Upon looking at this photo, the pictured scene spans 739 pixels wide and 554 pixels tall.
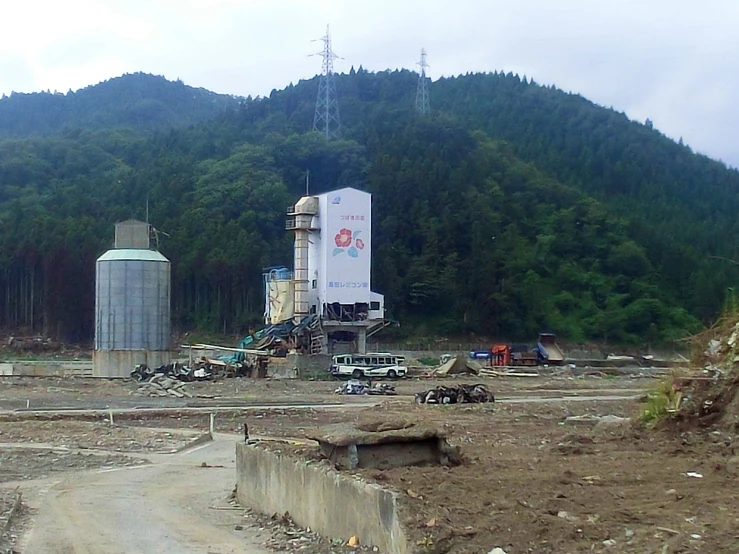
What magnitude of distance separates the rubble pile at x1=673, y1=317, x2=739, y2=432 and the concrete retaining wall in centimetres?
484

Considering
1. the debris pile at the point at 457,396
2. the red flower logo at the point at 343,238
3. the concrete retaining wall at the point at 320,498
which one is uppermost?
the red flower logo at the point at 343,238

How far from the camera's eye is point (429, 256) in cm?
11244

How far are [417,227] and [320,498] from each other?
343 ft

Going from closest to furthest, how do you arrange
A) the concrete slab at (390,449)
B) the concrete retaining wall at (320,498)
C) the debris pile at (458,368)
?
the concrete retaining wall at (320,498) < the concrete slab at (390,449) < the debris pile at (458,368)

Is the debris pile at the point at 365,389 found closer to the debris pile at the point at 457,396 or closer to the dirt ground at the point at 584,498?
the debris pile at the point at 457,396

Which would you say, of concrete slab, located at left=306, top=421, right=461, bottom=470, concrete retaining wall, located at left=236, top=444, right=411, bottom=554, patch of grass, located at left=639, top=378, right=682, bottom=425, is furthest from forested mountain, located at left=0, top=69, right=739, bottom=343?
concrete slab, located at left=306, top=421, right=461, bottom=470

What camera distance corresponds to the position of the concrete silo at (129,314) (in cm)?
6869

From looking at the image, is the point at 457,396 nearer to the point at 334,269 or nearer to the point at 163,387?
the point at 163,387

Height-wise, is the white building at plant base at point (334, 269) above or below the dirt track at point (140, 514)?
above

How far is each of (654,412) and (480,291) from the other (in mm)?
94338

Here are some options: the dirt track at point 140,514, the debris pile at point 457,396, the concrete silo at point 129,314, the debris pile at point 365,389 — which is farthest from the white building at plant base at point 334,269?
the dirt track at point 140,514

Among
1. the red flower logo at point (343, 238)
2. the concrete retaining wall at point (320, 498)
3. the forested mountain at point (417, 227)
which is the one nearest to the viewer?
the concrete retaining wall at point (320, 498)

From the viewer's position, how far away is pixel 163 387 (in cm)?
5478

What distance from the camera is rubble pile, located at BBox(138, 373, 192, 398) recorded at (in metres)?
52.0
